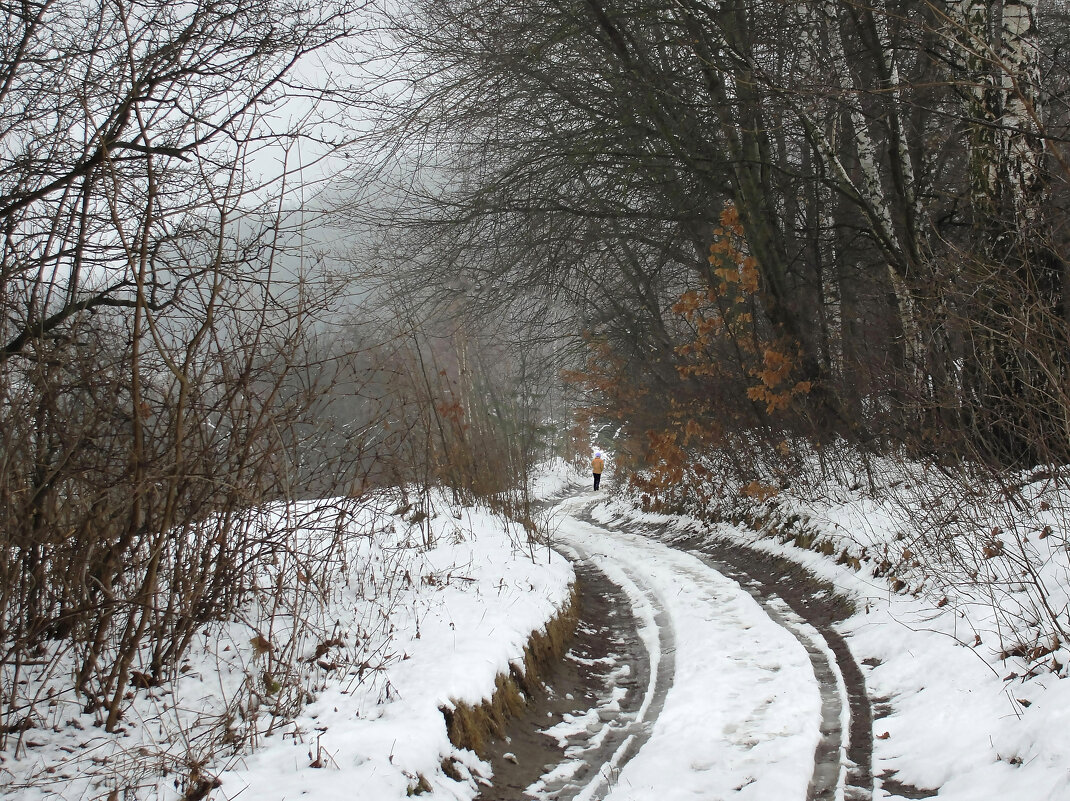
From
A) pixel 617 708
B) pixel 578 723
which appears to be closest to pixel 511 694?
pixel 578 723

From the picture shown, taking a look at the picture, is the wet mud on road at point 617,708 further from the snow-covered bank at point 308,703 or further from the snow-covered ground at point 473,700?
the snow-covered bank at point 308,703

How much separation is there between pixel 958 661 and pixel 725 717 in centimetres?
166

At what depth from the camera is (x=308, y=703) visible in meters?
4.73

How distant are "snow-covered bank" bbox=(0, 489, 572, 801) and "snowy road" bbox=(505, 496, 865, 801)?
0.86m

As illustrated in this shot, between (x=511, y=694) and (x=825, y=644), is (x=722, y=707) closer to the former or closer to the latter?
(x=511, y=694)

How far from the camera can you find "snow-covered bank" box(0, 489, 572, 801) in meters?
3.76

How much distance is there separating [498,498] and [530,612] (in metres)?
4.26

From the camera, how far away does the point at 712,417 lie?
1462cm

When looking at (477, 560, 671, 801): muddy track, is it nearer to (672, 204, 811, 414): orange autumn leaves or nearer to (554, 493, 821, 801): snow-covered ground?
(554, 493, 821, 801): snow-covered ground

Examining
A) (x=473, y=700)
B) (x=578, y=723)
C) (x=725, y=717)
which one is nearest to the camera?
(x=473, y=700)

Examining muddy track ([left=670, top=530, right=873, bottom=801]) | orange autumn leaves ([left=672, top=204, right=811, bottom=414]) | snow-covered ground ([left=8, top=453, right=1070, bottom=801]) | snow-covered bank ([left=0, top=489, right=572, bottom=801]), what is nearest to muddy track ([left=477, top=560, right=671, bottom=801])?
snow-covered ground ([left=8, top=453, right=1070, bottom=801])

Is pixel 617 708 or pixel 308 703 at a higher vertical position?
pixel 308 703

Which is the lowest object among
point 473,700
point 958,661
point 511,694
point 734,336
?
point 958,661

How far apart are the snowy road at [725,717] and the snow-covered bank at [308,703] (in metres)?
0.86
